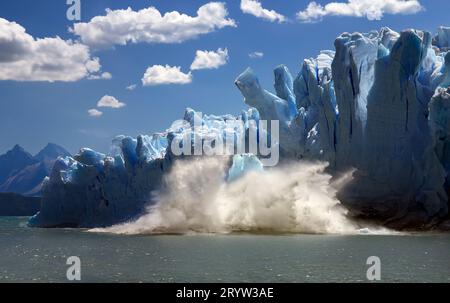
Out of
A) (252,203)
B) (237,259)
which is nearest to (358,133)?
(252,203)

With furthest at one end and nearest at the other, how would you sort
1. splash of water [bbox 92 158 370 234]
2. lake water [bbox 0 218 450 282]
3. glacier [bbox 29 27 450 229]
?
splash of water [bbox 92 158 370 234] → glacier [bbox 29 27 450 229] → lake water [bbox 0 218 450 282]

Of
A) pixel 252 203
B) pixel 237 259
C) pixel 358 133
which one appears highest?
pixel 358 133

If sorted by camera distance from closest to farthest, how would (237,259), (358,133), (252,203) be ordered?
(237,259), (252,203), (358,133)

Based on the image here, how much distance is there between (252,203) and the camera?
3266 centimetres

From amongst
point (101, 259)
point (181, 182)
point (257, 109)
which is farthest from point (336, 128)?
point (101, 259)

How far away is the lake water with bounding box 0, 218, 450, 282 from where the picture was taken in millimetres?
16969

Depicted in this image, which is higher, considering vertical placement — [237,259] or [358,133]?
[358,133]

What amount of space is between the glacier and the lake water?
177 inches

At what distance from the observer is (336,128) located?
3509 centimetres

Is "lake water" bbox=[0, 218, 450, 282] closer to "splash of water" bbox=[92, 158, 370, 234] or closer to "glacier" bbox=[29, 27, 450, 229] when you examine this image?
"splash of water" bbox=[92, 158, 370, 234]

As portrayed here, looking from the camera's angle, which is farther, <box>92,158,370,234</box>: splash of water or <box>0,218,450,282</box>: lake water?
<box>92,158,370,234</box>: splash of water

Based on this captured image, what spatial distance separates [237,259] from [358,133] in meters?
15.6

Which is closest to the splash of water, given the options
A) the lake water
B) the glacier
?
the glacier

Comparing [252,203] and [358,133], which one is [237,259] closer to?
[252,203]
